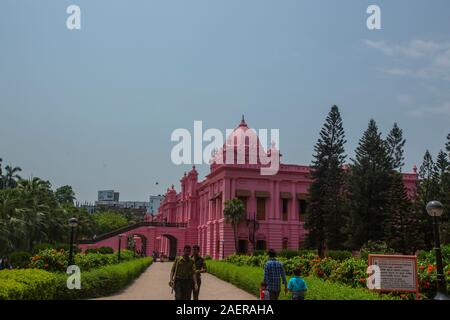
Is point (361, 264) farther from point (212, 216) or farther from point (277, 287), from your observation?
point (212, 216)

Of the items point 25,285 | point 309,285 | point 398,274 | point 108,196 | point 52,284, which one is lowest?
point 52,284

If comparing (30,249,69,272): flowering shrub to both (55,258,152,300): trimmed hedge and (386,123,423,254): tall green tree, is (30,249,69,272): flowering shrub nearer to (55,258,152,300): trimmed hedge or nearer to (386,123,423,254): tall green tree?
(55,258,152,300): trimmed hedge

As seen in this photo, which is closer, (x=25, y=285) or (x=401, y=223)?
(x=25, y=285)

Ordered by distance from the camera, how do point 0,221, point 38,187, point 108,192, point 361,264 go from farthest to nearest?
point 108,192 → point 38,187 → point 0,221 → point 361,264

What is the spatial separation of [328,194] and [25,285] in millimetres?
27144

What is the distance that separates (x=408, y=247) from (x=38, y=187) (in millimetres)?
28561

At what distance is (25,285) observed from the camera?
994 centimetres

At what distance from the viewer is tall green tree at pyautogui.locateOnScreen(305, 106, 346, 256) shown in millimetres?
33875

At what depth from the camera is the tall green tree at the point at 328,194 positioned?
111 ft

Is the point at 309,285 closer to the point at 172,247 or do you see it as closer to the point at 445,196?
the point at 445,196

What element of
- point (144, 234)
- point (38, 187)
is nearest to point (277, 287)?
point (38, 187)

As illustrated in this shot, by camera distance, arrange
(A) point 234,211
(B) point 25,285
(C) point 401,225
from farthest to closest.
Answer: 1. (A) point 234,211
2. (C) point 401,225
3. (B) point 25,285

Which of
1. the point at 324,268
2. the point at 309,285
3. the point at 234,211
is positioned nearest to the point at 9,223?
the point at 234,211
